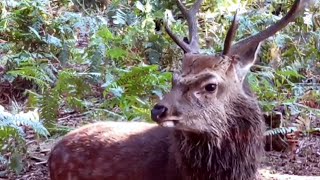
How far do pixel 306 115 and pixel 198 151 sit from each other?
2992mm

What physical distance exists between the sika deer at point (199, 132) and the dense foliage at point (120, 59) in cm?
157

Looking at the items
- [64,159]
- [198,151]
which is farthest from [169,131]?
[64,159]

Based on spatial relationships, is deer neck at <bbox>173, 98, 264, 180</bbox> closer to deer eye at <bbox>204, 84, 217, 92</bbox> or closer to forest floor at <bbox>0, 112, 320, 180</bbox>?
deer eye at <bbox>204, 84, 217, 92</bbox>

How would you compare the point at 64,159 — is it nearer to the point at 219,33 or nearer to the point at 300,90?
the point at 300,90

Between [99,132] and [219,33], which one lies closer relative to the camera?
[99,132]

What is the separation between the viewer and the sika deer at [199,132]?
4922mm

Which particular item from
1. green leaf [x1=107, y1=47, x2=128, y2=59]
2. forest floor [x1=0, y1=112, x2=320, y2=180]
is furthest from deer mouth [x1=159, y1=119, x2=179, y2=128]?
green leaf [x1=107, y1=47, x2=128, y2=59]

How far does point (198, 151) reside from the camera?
5.07 m

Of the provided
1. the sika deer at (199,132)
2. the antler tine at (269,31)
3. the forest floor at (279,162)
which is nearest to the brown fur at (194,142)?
the sika deer at (199,132)

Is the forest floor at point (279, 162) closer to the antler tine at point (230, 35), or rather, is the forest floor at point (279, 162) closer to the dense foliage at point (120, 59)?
the dense foliage at point (120, 59)

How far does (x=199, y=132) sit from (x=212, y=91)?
0.30 meters

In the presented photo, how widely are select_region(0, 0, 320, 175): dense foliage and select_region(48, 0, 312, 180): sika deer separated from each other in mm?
1569

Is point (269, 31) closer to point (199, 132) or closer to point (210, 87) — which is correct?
point (210, 87)

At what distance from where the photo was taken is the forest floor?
22.5ft
